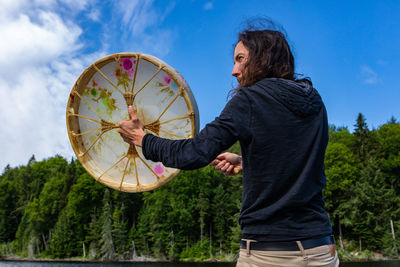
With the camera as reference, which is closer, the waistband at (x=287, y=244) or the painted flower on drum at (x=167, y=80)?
the waistband at (x=287, y=244)

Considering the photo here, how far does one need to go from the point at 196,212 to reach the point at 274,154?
5268cm

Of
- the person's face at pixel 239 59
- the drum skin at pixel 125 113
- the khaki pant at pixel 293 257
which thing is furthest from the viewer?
the drum skin at pixel 125 113

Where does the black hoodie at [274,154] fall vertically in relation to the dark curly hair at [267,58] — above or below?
below

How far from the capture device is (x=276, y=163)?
2.09 meters

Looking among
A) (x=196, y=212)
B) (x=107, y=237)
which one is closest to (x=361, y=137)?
(x=196, y=212)

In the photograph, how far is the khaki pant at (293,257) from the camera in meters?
2.00

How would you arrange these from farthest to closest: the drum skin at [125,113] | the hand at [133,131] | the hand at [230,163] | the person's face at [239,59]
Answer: the drum skin at [125,113] → the hand at [230,163] → the hand at [133,131] → the person's face at [239,59]

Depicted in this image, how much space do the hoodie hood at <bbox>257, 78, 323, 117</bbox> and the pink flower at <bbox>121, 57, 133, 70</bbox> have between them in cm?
266

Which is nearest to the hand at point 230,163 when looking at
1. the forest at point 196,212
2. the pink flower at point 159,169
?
the pink flower at point 159,169

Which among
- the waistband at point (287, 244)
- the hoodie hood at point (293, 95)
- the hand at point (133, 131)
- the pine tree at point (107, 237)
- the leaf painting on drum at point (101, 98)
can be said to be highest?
the leaf painting on drum at point (101, 98)

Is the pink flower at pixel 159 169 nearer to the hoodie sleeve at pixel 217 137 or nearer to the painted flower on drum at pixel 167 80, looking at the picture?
the painted flower on drum at pixel 167 80

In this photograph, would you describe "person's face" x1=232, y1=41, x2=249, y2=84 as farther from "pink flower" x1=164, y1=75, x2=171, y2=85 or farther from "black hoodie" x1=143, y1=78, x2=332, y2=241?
"pink flower" x1=164, y1=75, x2=171, y2=85

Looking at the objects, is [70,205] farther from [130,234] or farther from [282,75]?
[282,75]

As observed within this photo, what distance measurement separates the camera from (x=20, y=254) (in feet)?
202
